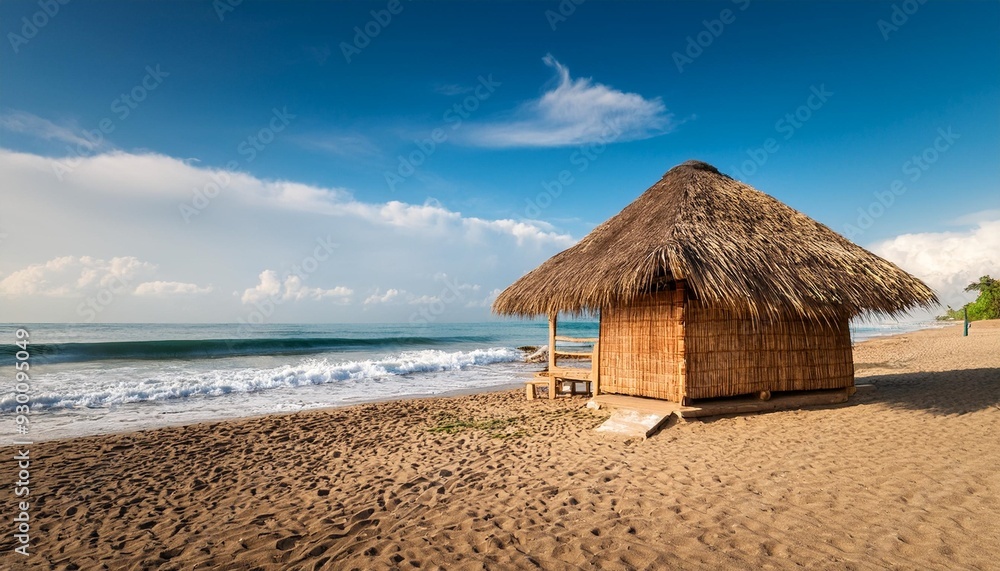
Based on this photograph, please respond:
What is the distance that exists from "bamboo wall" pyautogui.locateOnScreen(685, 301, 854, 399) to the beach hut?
0.02 meters

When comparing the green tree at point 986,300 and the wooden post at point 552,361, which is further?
the green tree at point 986,300

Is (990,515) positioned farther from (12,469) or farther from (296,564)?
(12,469)

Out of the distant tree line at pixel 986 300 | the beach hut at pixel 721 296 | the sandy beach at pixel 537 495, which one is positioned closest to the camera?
the sandy beach at pixel 537 495

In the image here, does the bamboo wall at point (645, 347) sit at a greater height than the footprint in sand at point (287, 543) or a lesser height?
greater

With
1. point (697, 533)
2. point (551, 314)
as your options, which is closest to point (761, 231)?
point (551, 314)

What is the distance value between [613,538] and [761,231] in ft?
19.6

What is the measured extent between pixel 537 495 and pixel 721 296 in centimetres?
341

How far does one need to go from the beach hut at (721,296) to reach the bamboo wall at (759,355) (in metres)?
0.02

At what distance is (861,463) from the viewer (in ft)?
16.0

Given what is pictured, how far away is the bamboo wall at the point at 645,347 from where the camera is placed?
6.83 meters

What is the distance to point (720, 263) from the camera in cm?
629

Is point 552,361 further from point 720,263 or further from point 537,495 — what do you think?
point 537,495

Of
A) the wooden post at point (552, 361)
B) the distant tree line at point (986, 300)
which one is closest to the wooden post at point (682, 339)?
the wooden post at point (552, 361)

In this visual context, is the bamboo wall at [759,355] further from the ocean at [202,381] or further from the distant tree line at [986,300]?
the distant tree line at [986,300]
